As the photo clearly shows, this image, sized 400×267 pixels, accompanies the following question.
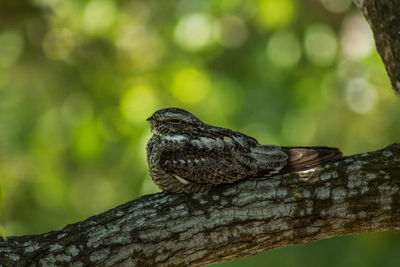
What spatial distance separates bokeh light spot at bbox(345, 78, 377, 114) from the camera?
7145mm

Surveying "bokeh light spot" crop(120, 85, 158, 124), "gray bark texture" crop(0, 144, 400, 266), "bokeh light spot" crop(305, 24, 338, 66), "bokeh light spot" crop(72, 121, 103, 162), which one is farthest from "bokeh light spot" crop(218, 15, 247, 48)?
"gray bark texture" crop(0, 144, 400, 266)

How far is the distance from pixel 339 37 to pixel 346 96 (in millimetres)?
1327

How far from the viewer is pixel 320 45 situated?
8078 millimetres

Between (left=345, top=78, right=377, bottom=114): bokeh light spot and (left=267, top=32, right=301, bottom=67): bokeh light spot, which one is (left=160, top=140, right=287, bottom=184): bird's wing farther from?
(left=267, top=32, right=301, bottom=67): bokeh light spot

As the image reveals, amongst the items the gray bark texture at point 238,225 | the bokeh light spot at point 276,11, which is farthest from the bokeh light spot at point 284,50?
the gray bark texture at point 238,225

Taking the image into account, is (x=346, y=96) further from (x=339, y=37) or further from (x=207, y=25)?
(x=207, y=25)

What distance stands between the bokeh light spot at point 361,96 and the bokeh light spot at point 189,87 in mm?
1967

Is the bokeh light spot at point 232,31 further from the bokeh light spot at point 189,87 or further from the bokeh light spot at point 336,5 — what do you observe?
the bokeh light spot at point 189,87

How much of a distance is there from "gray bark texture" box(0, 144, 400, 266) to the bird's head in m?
1.00

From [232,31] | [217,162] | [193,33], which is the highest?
[232,31]

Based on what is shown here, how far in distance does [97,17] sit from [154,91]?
4.98 feet

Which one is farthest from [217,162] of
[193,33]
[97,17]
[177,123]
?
[97,17]

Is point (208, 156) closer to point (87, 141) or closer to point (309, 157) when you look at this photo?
point (309, 157)

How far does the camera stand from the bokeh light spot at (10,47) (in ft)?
26.3
